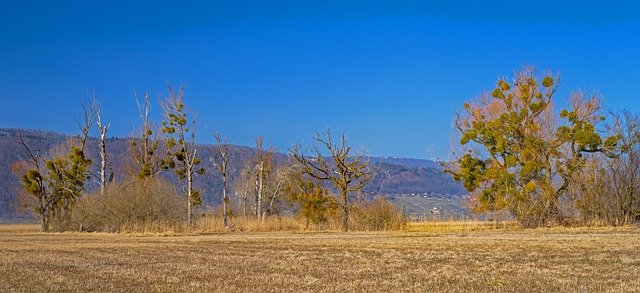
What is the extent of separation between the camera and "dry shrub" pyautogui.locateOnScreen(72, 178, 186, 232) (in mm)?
44969

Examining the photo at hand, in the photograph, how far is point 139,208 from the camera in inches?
1781

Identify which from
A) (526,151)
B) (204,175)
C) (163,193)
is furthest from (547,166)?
(204,175)

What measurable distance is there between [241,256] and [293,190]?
31753 millimetres

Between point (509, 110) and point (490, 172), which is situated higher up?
point (509, 110)

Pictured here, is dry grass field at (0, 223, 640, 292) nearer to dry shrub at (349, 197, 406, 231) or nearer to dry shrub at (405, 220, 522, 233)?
dry shrub at (405, 220, 522, 233)

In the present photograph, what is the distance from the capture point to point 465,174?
48.3 metres

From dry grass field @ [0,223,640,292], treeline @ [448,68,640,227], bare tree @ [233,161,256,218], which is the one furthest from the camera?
bare tree @ [233,161,256,218]

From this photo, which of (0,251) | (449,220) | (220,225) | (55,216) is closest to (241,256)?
(0,251)

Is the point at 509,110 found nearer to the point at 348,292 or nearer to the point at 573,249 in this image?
the point at 573,249

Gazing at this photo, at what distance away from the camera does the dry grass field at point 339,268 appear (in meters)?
14.1

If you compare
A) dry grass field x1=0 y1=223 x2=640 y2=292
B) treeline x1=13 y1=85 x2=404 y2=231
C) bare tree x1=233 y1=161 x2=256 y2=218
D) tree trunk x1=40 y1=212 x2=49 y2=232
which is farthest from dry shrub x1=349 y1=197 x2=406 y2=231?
tree trunk x1=40 y1=212 x2=49 y2=232

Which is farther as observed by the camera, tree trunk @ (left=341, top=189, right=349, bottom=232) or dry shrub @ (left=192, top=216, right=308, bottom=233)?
dry shrub @ (left=192, top=216, right=308, bottom=233)

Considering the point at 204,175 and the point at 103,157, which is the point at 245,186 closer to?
the point at 103,157

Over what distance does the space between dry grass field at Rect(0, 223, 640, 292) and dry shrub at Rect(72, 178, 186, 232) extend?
1884 cm
